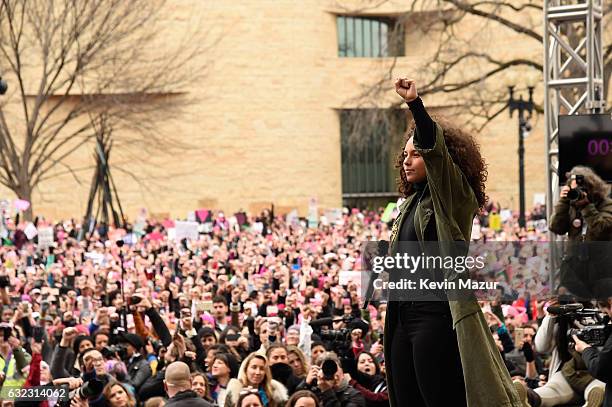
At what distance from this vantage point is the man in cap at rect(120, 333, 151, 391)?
1185 centimetres

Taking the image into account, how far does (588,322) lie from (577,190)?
3141mm

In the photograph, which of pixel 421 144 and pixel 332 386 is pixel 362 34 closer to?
pixel 332 386

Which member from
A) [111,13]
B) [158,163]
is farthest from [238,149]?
[111,13]

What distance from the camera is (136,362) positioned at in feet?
41.6

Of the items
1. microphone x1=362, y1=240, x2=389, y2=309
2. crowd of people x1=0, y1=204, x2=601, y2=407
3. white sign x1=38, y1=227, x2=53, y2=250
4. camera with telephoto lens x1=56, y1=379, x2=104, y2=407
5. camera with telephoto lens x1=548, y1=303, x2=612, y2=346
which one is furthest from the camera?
white sign x1=38, y1=227, x2=53, y2=250

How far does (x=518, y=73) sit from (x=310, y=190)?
13.5m

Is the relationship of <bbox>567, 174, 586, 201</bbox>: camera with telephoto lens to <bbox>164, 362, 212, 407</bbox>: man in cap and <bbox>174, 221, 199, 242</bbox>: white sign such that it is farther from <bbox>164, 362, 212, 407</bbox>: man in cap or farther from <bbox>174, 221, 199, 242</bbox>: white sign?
<bbox>174, 221, 199, 242</bbox>: white sign

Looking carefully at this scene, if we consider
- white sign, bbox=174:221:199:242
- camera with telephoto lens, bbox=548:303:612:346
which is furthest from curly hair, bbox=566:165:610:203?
white sign, bbox=174:221:199:242

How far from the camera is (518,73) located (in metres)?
37.8

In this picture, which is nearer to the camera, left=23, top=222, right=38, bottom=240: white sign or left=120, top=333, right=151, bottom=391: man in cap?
left=120, top=333, right=151, bottom=391: man in cap

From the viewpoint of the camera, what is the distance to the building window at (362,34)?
5203 centimetres

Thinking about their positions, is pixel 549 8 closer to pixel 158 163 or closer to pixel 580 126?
pixel 580 126

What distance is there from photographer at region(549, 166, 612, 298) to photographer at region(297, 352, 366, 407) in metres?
1.69

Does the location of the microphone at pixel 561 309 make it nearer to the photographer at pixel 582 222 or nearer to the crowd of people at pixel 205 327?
the crowd of people at pixel 205 327
